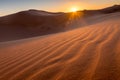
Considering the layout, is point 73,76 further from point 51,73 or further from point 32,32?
point 32,32

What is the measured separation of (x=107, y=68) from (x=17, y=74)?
1405 millimetres

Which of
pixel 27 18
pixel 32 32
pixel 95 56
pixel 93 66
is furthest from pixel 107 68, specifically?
pixel 27 18

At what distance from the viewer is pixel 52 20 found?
89.3 ft

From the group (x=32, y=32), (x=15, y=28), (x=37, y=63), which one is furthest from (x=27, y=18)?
(x=37, y=63)

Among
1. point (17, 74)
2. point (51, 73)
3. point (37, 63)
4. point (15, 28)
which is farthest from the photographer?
point (15, 28)

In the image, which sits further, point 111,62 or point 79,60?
point 79,60

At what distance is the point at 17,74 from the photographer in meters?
3.16

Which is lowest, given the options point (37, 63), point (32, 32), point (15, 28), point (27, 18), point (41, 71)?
point (41, 71)

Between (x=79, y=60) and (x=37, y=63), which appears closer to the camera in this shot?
(x=79, y=60)

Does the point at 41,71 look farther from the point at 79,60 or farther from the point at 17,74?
the point at 79,60

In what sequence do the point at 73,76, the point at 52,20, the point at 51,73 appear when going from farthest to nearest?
the point at 52,20, the point at 51,73, the point at 73,76

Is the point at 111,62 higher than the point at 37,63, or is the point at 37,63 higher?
the point at 37,63

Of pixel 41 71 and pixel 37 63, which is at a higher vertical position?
pixel 37 63

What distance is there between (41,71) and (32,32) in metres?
20.5
